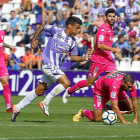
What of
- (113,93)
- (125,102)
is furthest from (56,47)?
(125,102)

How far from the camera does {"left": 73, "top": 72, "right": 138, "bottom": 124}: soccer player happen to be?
8078 mm

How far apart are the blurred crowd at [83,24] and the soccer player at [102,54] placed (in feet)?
24.7

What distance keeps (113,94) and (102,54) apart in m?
2.75

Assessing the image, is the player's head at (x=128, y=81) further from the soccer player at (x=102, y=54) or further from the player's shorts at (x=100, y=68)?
the player's shorts at (x=100, y=68)

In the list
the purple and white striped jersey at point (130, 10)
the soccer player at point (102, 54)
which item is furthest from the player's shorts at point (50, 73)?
the purple and white striped jersey at point (130, 10)

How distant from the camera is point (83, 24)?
21.6m

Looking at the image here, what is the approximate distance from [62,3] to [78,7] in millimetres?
1425

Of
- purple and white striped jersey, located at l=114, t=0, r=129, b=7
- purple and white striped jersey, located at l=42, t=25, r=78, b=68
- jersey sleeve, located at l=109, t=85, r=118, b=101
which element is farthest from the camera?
purple and white striped jersey, located at l=114, t=0, r=129, b=7

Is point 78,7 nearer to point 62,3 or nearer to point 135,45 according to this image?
point 62,3

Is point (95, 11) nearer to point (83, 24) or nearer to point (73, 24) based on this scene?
point (83, 24)

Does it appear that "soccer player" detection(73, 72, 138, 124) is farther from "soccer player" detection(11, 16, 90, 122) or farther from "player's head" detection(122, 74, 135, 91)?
"soccer player" detection(11, 16, 90, 122)

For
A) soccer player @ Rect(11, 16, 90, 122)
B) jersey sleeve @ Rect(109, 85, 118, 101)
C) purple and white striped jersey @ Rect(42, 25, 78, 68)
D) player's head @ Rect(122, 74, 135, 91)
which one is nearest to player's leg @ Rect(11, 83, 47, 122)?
soccer player @ Rect(11, 16, 90, 122)

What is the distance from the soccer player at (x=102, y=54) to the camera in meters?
10.2

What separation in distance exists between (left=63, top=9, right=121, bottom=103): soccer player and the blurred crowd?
7516 mm
